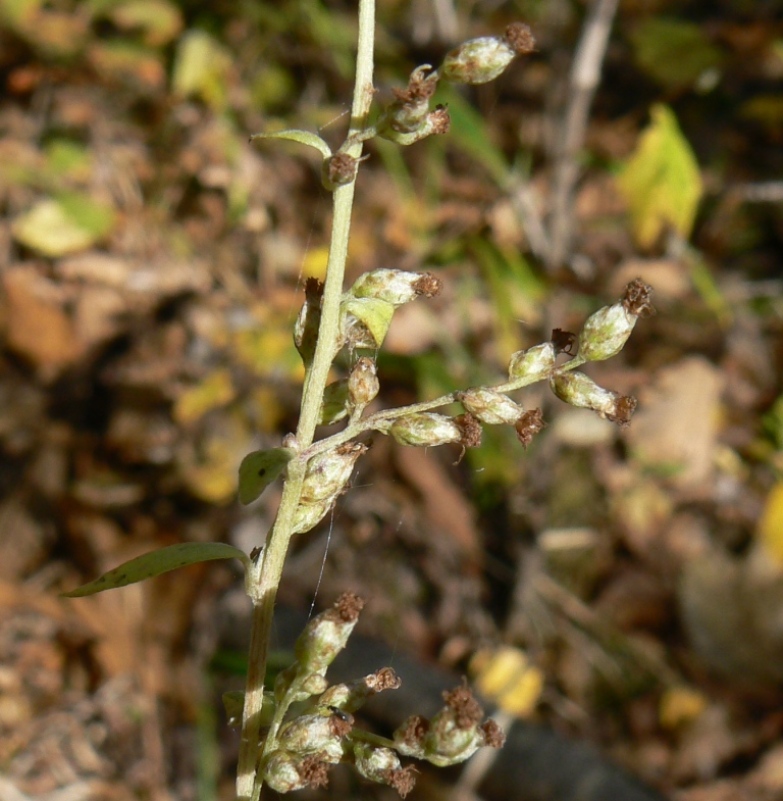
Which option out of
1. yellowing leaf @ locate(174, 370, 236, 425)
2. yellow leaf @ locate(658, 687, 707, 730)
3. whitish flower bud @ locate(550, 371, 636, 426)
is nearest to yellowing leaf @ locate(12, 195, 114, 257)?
yellowing leaf @ locate(174, 370, 236, 425)

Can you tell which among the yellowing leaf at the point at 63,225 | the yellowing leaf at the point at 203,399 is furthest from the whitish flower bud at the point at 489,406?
the yellowing leaf at the point at 63,225

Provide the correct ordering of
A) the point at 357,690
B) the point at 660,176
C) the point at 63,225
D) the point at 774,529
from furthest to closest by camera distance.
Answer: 1. the point at 63,225
2. the point at 774,529
3. the point at 660,176
4. the point at 357,690

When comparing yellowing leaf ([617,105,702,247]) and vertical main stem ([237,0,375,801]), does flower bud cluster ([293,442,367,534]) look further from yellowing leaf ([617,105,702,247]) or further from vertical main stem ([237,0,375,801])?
yellowing leaf ([617,105,702,247])

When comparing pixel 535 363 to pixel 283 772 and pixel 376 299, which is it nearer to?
pixel 376 299

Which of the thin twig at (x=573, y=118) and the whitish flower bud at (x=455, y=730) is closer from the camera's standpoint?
the whitish flower bud at (x=455, y=730)

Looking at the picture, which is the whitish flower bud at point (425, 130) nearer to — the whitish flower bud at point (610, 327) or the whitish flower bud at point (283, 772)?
the whitish flower bud at point (610, 327)

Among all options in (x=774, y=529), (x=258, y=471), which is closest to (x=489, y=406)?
(x=258, y=471)
